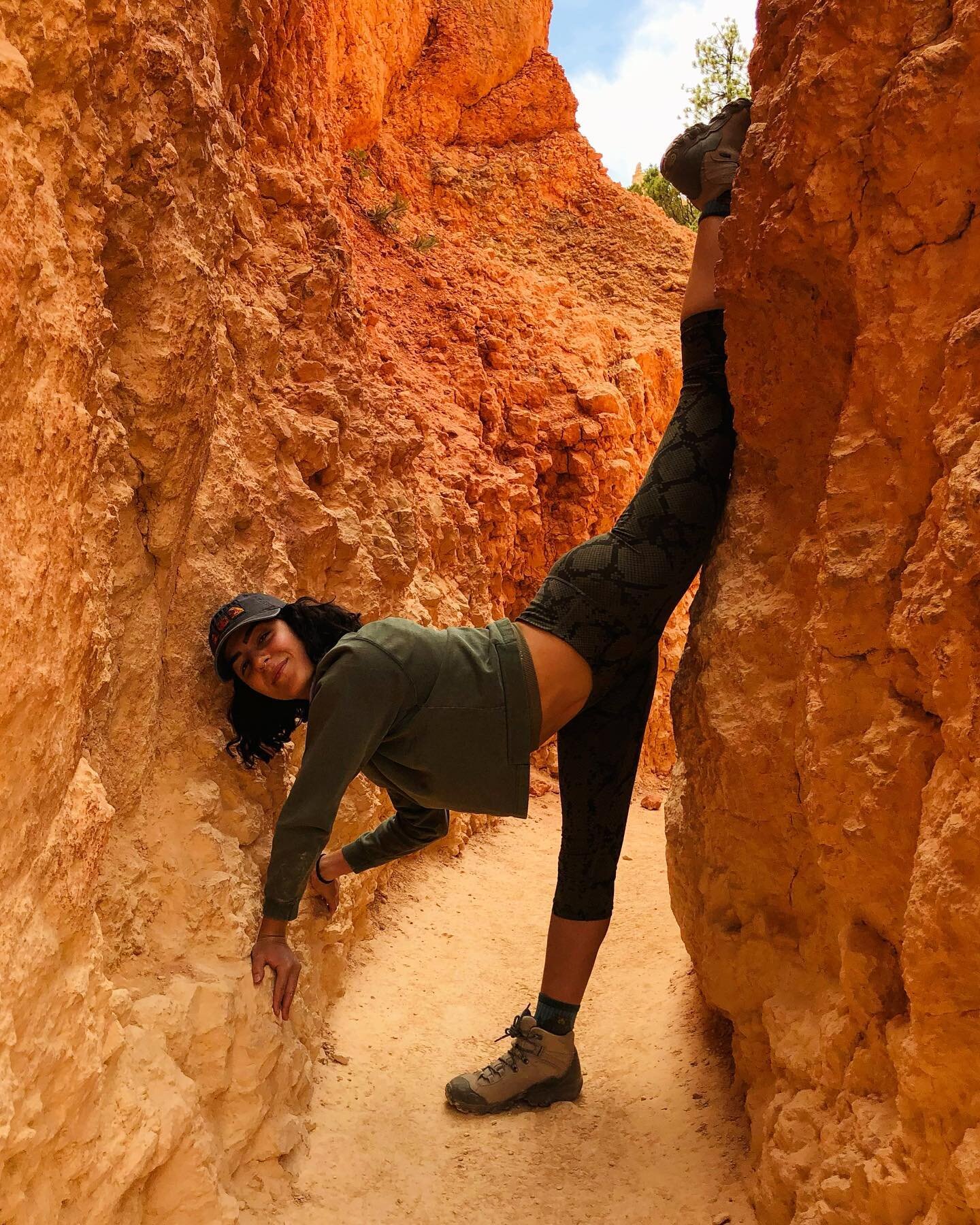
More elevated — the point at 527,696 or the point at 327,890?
the point at 527,696

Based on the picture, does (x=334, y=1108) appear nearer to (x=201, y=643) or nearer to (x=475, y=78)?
(x=201, y=643)

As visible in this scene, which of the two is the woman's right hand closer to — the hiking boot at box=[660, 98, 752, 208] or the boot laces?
the boot laces

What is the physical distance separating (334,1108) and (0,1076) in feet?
3.90

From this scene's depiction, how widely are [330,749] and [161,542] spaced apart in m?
0.54

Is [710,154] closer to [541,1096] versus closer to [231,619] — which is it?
[231,619]

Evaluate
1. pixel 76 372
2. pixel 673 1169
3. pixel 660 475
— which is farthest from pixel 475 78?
pixel 673 1169

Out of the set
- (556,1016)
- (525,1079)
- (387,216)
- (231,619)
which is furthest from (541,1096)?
(387,216)

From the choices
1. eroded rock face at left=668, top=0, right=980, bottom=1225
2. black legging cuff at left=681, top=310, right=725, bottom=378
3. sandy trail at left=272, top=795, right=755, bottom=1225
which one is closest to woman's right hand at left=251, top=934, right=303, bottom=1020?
sandy trail at left=272, top=795, right=755, bottom=1225

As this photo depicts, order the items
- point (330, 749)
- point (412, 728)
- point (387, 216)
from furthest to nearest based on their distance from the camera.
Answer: point (387, 216)
point (412, 728)
point (330, 749)

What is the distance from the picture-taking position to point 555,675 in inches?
84.4

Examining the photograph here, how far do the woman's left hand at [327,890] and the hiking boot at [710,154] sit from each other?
1.87 m

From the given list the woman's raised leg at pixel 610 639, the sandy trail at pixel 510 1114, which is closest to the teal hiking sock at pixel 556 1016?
the woman's raised leg at pixel 610 639

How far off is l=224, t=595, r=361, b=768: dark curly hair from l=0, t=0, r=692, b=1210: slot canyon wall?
0.06 meters

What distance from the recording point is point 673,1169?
198 centimetres
